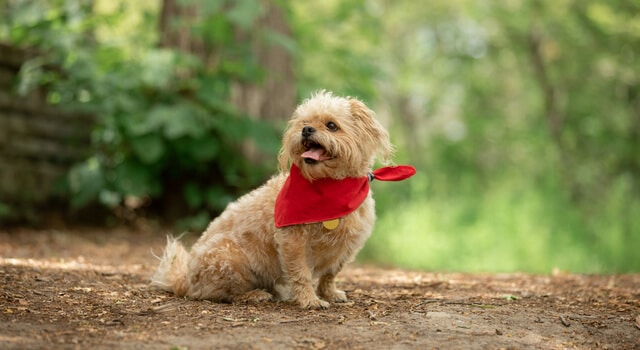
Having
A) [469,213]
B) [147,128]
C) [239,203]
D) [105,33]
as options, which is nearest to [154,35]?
[105,33]

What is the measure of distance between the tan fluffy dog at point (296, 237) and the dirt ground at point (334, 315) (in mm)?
203

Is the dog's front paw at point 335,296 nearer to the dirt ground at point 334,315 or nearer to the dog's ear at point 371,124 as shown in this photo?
the dirt ground at point 334,315

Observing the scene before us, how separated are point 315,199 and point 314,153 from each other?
349 millimetres

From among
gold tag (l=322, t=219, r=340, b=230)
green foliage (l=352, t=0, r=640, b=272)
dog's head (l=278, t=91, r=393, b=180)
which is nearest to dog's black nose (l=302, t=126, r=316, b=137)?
dog's head (l=278, t=91, r=393, b=180)

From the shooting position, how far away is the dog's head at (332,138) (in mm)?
4852

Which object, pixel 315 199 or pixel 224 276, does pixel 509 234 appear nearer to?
pixel 315 199

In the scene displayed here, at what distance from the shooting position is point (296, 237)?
4945mm

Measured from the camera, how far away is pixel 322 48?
1168 centimetres

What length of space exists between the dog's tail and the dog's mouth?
4.69 feet

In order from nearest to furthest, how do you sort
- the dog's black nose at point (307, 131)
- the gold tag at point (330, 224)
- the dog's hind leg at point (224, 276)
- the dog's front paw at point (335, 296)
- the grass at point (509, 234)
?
the dog's black nose at point (307, 131) → the gold tag at point (330, 224) → the dog's hind leg at point (224, 276) → the dog's front paw at point (335, 296) → the grass at point (509, 234)

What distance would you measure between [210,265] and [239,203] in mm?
649

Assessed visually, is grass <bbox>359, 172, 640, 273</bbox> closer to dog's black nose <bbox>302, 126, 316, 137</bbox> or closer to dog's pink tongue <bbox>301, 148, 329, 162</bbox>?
dog's pink tongue <bbox>301, 148, 329, 162</bbox>

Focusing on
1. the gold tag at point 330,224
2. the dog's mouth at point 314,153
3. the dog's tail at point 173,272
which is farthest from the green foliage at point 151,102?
the gold tag at point 330,224

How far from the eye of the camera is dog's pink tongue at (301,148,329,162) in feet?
15.9
